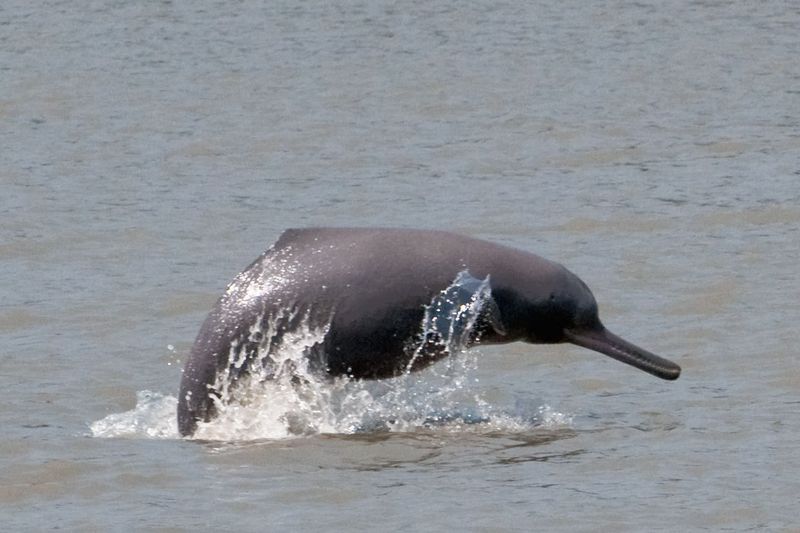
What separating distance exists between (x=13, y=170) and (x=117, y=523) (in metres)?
11.0

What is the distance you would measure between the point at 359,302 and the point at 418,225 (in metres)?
6.18

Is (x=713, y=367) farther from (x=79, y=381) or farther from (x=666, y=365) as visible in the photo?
(x=79, y=381)

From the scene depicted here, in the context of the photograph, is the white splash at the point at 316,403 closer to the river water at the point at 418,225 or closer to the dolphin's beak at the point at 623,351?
the river water at the point at 418,225

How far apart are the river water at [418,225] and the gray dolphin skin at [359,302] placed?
413 millimetres

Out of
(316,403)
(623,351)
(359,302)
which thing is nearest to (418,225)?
(623,351)

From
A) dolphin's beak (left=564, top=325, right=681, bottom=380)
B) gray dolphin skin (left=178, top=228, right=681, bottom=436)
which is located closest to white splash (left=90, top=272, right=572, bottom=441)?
gray dolphin skin (left=178, top=228, right=681, bottom=436)

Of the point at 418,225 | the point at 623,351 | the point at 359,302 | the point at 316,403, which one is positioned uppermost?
the point at 359,302

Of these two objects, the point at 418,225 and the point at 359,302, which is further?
the point at 418,225

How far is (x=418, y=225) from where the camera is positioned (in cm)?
1738

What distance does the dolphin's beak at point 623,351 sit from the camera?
459 inches

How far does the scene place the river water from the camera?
10320 mm

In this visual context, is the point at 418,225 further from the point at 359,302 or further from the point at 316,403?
the point at 359,302

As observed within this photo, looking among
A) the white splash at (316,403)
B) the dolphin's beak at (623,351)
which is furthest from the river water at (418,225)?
the dolphin's beak at (623,351)

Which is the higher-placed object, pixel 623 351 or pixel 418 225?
pixel 623 351
